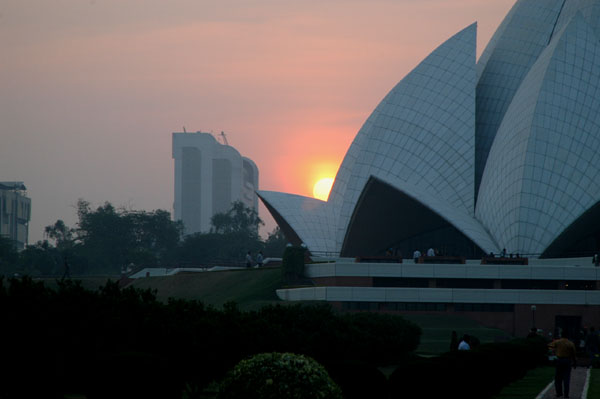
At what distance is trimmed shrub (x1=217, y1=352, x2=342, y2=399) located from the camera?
41.4 ft

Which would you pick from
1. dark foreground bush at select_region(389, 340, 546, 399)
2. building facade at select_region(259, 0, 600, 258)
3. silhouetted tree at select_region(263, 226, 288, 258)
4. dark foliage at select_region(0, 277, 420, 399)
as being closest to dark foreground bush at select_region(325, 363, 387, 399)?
dark foliage at select_region(0, 277, 420, 399)

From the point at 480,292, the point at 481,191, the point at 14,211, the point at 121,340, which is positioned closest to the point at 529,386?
the point at 121,340

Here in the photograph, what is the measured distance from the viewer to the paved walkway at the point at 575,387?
21094 millimetres

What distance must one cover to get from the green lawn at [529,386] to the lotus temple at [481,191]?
1844 centimetres

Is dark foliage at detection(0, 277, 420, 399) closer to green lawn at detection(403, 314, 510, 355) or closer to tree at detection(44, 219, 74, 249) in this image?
green lawn at detection(403, 314, 510, 355)

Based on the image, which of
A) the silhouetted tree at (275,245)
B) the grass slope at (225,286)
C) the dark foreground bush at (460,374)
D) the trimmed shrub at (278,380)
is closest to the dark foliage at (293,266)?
the grass slope at (225,286)

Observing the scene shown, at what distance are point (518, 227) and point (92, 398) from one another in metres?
43.1

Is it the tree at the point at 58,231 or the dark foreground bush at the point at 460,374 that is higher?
the tree at the point at 58,231

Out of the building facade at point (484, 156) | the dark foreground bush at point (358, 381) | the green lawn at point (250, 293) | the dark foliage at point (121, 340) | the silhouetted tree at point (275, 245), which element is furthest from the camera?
the silhouetted tree at point (275, 245)

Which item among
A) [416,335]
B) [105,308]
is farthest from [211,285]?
[105,308]

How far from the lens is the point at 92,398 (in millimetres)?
13898

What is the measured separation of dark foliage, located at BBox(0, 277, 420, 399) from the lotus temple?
2302 centimetres

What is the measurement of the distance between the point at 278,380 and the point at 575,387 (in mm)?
13238

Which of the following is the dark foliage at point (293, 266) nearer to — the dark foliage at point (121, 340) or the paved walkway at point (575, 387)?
the paved walkway at point (575, 387)
